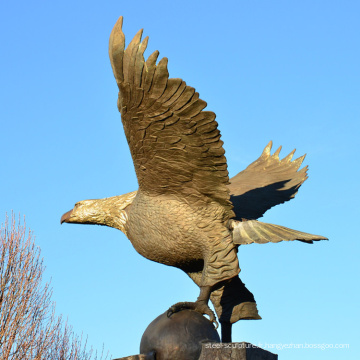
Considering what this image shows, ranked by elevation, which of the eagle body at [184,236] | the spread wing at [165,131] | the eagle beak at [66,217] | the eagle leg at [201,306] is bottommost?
the eagle leg at [201,306]

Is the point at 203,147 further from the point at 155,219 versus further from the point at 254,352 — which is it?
the point at 254,352

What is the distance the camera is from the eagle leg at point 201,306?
529cm

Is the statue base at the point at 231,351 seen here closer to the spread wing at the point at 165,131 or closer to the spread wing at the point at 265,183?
the spread wing at the point at 165,131

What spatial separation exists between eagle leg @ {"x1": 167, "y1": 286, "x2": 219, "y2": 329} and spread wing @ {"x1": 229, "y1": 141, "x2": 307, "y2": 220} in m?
1.42

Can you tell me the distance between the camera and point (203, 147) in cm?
554

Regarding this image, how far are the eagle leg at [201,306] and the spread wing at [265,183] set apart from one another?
1418mm

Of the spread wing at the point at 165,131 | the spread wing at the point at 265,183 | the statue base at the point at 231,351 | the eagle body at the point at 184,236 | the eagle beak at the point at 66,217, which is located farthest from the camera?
the spread wing at the point at 265,183

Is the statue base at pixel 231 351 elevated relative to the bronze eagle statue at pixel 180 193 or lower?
lower

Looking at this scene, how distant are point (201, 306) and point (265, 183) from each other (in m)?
2.34

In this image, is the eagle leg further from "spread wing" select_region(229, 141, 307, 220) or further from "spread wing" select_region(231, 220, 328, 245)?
"spread wing" select_region(229, 141, 307, 220)

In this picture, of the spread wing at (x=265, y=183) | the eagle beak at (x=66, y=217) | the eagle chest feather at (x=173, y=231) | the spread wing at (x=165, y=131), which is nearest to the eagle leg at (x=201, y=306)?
the eagle chest feather at (x=173, y=231)

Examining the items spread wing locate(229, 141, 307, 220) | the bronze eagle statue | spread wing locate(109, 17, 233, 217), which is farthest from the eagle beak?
spread wing locate(229, 141, 307, 220)

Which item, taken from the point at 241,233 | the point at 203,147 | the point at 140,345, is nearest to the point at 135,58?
the point at 203,147

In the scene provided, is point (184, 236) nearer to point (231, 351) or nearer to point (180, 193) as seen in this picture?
point (180, 193)
